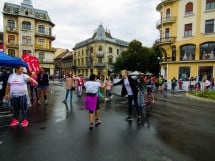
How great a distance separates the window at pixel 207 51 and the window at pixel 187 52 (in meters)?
1.14

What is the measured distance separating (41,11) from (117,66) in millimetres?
23570

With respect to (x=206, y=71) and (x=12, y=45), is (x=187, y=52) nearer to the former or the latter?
(x=206, y=71)

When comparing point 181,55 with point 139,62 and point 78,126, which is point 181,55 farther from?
point 78,126

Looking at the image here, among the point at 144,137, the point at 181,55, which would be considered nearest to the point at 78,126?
the point at 144,137

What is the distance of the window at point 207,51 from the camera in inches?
1026

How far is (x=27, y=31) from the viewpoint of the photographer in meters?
40.4

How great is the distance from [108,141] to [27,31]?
42.5 meters

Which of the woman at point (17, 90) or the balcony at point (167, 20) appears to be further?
the balcony at point (167, 20)

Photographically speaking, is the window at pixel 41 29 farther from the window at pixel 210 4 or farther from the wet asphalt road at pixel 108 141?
the wet asphalt road at pixel 108 141

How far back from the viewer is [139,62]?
134ft

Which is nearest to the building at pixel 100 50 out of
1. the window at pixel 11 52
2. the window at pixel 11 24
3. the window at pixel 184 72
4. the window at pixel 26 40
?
the window at pixel 26 40

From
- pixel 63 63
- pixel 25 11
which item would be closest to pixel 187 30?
pixel 25 11

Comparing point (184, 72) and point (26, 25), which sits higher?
point (26, 25)

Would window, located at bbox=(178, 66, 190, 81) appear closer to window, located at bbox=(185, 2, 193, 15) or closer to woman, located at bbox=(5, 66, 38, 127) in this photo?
window, located at bbox=(185, 2, 193, 15)
